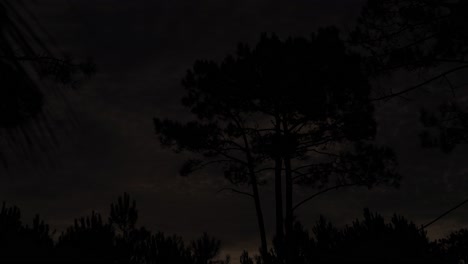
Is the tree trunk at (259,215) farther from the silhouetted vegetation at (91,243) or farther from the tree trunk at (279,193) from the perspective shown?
the silhouetted vegetation at (91,243)

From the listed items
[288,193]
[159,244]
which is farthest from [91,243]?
[288,193]

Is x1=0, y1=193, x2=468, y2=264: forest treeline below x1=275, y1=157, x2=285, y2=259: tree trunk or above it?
below

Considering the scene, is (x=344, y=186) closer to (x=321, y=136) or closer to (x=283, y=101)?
(x=321, y=136)

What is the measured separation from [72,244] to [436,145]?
329 inches

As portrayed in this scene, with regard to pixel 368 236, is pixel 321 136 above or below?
above

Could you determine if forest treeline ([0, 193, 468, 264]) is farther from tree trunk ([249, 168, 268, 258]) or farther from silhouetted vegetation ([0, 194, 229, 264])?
tree trunk ([249, 168, 268, 258])

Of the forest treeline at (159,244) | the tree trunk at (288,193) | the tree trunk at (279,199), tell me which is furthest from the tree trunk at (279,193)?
the forest treeline at (159,244)

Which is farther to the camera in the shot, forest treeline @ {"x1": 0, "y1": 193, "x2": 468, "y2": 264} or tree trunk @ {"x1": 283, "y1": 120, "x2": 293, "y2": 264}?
tree trunk @ {"x1": 283, "y1": 120, "x2": 293, "y2": 264}

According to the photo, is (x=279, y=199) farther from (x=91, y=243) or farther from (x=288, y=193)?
(x=91, y=243)

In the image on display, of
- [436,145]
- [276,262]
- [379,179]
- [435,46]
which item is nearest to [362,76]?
[435,46]

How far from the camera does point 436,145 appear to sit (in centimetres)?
1086

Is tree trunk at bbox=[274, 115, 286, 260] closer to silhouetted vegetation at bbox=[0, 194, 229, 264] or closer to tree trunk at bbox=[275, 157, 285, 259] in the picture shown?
tree trunk at bbox=[275, 157, 285, 259]

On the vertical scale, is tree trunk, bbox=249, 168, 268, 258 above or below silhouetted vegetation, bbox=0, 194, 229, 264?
above

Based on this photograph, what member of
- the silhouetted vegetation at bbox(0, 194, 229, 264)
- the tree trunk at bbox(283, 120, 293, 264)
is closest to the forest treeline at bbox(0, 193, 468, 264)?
the silhouetted vegetation at bbox(0, 194, 229, 264)
